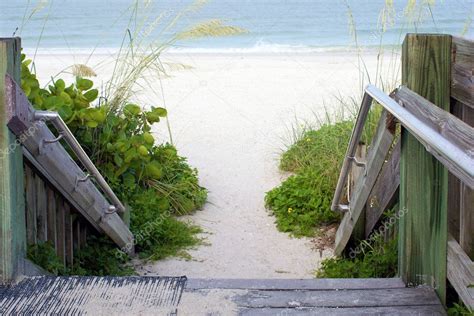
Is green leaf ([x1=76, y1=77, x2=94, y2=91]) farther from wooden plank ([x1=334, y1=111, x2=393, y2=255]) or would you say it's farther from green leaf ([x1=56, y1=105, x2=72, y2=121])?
wooden plank ([x1=334, y1=111, x2=393, y2=255])

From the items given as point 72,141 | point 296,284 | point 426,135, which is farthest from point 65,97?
point 426,135

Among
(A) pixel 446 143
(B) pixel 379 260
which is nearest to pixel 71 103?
(B) pixel 379 260

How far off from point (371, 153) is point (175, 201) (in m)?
2.54

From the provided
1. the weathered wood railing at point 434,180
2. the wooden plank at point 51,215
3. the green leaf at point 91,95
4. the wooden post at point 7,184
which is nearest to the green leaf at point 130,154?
the green leaf at point 91,95

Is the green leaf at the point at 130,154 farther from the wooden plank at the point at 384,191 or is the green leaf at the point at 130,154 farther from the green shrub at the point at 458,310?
the green shrub at the point at 458,310

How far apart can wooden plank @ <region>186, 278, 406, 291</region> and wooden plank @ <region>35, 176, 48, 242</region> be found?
45.4 inches

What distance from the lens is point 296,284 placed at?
3.42 meters

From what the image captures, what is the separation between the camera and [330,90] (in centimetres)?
1202

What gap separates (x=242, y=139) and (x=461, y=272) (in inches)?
240

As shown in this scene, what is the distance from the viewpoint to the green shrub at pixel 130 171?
17.1 ft

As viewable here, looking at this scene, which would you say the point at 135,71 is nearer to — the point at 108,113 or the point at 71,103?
the point at 108,113

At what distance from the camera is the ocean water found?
21.8m

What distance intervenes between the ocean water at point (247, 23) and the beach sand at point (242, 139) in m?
1.45

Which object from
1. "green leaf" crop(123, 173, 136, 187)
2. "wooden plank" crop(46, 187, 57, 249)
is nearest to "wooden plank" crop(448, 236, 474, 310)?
"wooden plank" crop(46, 187, 57, 249)
